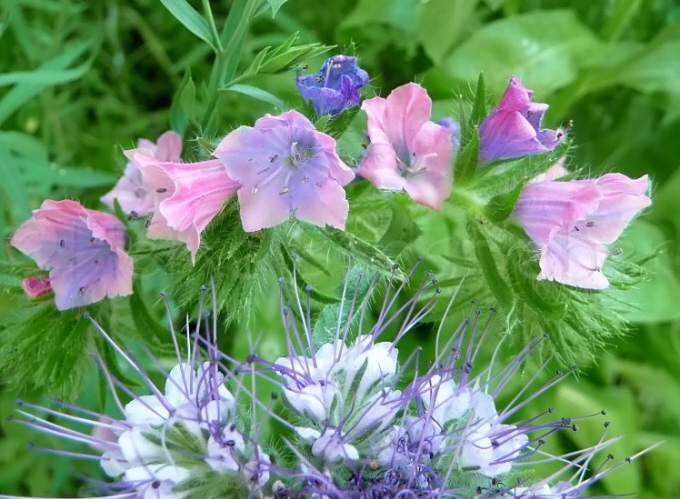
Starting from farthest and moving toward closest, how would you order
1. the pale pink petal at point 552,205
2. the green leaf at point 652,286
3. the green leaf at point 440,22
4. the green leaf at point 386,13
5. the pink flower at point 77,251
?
the green leaf at point 386,13 < the green leaf at point 440,22 < the green leaf at point 652,286 < the pink flower at point 77,251 < the pale pink petal at point 552,205

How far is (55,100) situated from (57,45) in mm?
112

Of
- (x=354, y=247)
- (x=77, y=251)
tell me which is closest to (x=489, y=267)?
(x=354, y=247)

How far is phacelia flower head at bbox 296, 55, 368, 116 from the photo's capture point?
92cm

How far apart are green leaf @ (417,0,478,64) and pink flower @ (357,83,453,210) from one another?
0.53 meters

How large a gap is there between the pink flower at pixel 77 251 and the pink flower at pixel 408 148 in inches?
12.9

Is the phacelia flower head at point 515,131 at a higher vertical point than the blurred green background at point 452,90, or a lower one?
higher

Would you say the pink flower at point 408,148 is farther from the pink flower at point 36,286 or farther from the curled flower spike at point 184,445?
the pink flower at point 36,286

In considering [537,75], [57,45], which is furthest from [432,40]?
[57,45]

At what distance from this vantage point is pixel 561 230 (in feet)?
2.97

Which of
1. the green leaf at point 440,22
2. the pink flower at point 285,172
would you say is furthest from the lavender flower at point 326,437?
the green leaf at point 440,22

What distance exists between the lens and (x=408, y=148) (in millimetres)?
952

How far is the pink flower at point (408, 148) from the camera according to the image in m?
0.90

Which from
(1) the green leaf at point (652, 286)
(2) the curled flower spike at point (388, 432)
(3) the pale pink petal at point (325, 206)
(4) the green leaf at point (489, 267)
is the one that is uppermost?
(3) the pale pink petal at point (325, 206)

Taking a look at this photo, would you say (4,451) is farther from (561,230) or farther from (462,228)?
(561,230)
